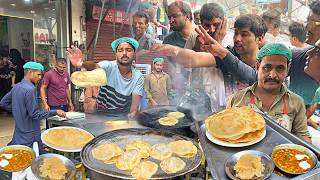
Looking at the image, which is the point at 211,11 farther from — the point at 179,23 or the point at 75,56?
the point at 75,56

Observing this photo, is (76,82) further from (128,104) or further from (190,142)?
(190,142)

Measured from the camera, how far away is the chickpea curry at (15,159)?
2.17m

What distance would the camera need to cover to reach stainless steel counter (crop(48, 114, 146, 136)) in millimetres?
3146

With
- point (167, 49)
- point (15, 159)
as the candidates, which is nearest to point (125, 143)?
point (15, 159)

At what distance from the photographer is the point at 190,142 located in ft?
7.55

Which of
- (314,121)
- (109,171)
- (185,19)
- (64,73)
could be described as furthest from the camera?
(64,73)

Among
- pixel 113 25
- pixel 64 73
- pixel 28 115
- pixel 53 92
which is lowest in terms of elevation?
pixel 28 115

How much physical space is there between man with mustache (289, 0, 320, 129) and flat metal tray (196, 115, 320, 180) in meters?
0.64

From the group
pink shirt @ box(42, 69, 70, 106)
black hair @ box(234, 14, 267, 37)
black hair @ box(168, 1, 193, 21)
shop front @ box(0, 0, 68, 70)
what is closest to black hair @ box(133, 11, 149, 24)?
black hair @ box(168, 1, 193, 21)

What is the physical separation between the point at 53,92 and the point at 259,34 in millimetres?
2871

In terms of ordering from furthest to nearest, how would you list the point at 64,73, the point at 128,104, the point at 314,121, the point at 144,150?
the point at 64,73 → the point at 128,104 → the point at 314,121 → the point at 144,150

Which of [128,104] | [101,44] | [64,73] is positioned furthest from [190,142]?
[64,73]

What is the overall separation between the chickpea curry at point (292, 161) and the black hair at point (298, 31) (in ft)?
4.17

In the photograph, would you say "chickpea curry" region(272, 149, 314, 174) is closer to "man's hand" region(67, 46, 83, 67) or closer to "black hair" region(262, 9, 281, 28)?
"black hair" region(262, 9, 281, 28)
